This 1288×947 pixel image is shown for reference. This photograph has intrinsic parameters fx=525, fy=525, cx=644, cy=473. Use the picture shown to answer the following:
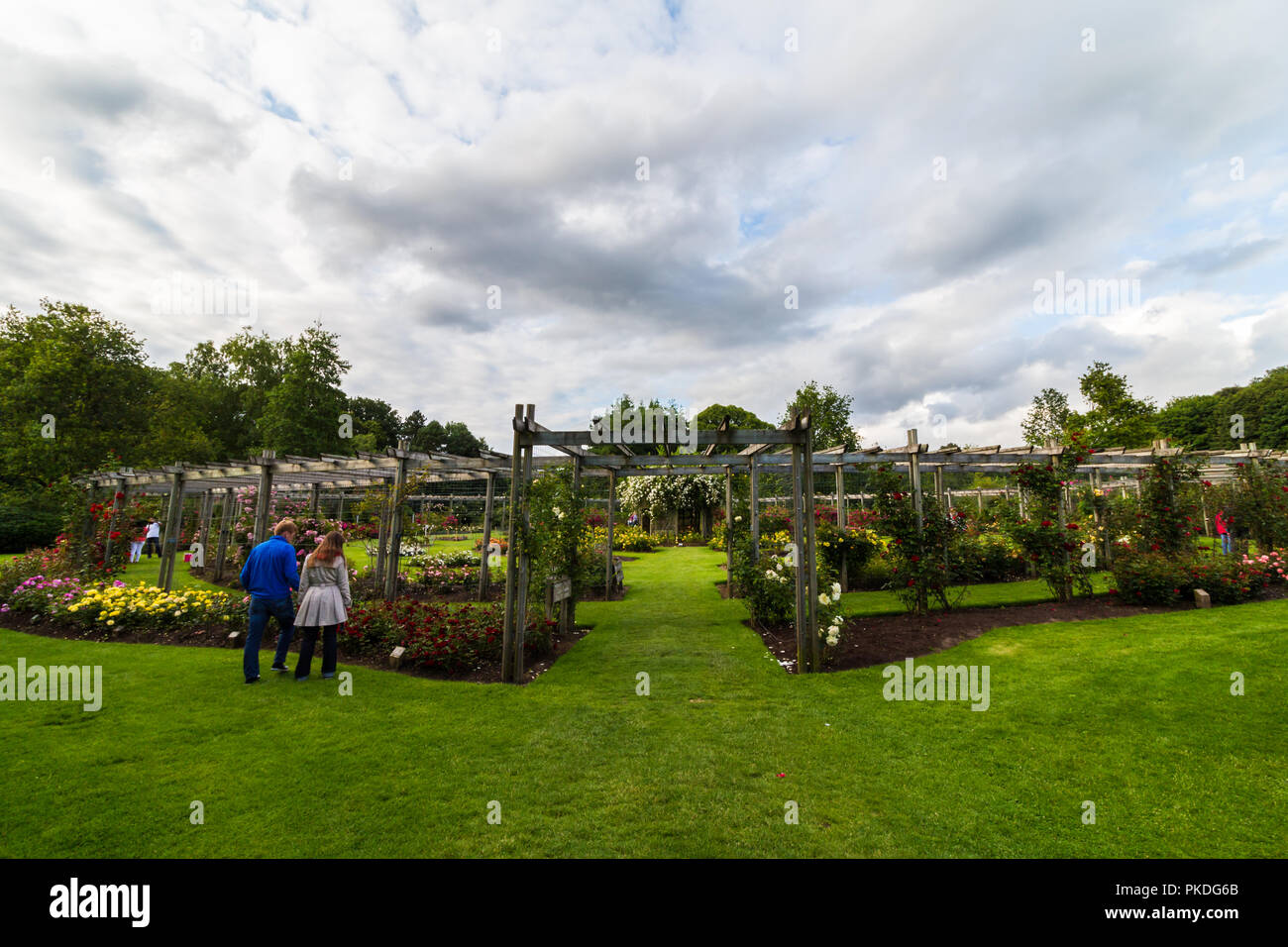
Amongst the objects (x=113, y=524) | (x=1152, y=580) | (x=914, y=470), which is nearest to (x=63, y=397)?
(x=113, y=524)

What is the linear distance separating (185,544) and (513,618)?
1793cm

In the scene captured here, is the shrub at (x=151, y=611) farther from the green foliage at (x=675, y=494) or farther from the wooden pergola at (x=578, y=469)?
the green foliage at (x=675, y=494)

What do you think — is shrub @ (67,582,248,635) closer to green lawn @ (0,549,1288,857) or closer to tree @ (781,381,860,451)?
green lawn @ (0,549,1288,857)

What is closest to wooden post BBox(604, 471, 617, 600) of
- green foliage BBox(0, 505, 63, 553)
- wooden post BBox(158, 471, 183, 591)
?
wooden post BBox(158, 471, 183, 591)

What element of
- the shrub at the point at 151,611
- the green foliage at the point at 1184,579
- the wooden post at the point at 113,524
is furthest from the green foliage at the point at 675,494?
the shrub at the point at 151,611

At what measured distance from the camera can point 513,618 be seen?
6.38 metres

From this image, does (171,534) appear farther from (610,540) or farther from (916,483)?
(916,483)

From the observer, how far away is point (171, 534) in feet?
34.8

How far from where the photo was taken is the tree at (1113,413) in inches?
924

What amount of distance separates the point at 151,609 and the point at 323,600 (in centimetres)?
435

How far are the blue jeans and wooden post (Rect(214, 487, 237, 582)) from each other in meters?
9.43
